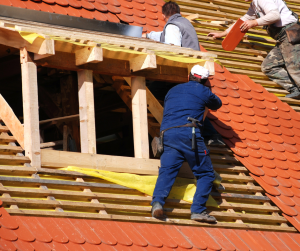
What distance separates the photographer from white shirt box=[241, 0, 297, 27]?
8656mm

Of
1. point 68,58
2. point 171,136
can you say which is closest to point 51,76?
point 68,58

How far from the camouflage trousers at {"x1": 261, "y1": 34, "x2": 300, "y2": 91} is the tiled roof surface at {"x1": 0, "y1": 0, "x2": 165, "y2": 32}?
1.74 m

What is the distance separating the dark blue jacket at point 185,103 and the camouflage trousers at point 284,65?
272 centimetres

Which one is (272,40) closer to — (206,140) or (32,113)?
(206,140)

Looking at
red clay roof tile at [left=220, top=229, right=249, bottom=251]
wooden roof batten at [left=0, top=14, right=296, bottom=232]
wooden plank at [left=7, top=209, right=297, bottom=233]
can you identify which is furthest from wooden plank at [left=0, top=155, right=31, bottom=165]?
red clay roof tile at [left=220, top=229, right=249, bottom=251]

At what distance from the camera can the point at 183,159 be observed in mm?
6027

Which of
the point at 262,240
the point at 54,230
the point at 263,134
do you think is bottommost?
the point at 262,240

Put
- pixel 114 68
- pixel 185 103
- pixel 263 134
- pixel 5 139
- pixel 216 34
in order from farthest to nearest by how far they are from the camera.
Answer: pixel 216 34, pixel 263 134, pixel 114 68, pixel 185 103, pixel 5 139

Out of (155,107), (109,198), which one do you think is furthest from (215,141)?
(109,198)

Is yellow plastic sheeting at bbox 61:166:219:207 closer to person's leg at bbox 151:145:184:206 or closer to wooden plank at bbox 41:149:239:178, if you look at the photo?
wooden plank at bbox 41:149:239:178

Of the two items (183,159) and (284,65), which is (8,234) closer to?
(183,159)

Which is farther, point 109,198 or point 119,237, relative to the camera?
point 109,198

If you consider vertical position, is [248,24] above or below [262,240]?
above

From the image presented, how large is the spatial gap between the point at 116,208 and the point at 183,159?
90 centimetres
